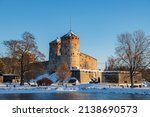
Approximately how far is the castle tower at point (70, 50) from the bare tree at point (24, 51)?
1506 inches

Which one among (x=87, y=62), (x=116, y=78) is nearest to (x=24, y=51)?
→ (x=116, y=78)

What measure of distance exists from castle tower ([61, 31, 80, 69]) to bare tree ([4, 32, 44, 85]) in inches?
1506

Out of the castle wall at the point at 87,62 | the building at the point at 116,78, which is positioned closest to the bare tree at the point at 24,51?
the building at the point at 116,78

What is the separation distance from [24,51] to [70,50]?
4027 centimetres

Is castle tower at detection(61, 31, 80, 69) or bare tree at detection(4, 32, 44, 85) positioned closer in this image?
bare tree at detection(4, 32, 44, 85)

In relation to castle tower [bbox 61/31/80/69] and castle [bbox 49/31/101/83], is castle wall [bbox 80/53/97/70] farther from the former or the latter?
castle tower [bbox 61/31/80/69]

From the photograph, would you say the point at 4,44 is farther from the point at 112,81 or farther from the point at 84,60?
the point at 84,60

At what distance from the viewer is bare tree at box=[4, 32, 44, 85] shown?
4716cm

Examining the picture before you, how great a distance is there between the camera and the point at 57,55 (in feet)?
300

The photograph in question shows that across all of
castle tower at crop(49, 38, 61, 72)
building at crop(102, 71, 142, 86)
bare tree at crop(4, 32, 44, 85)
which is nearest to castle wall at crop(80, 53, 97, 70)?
castle tower at crop(49, 38, 61, 72)

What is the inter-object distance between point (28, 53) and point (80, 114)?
34805 mm

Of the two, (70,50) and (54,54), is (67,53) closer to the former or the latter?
(70,50)

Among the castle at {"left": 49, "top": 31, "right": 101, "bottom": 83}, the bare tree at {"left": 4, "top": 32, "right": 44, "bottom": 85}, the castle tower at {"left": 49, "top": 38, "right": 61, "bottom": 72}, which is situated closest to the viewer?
the bare tree at {"left": 4, "top": 32, "right": 44, "bottom": 85}

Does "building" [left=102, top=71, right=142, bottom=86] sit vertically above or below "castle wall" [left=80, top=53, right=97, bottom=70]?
below
